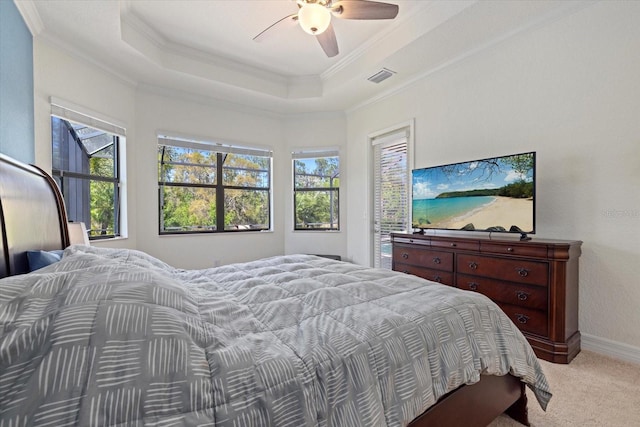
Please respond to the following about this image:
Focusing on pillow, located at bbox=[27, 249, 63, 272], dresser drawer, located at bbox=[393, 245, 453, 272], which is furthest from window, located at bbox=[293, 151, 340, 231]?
pillow, located at bbox=[27, 249, 63, 272]

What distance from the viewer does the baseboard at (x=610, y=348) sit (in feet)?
6.88

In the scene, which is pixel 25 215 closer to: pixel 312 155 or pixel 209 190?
pixel 209 190

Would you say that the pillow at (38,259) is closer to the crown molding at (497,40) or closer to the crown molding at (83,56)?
the crown molding at (83,56)

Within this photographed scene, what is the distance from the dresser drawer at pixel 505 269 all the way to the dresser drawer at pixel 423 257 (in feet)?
0.40

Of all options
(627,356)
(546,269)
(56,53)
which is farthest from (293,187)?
(627,356)

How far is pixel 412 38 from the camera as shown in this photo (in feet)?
9.35

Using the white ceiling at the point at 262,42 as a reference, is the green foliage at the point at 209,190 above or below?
below

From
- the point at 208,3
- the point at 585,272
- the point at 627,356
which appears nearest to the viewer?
the point at 627,356

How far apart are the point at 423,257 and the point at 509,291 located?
826 mm

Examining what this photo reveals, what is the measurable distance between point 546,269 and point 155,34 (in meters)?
4.35

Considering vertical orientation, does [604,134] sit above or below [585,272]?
above

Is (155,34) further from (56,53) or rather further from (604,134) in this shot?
(604,134)

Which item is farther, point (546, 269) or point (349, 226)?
point (349, 226)

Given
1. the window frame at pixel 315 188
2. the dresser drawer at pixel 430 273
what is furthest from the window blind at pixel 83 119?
the dresser drawer at pixel 430 273
